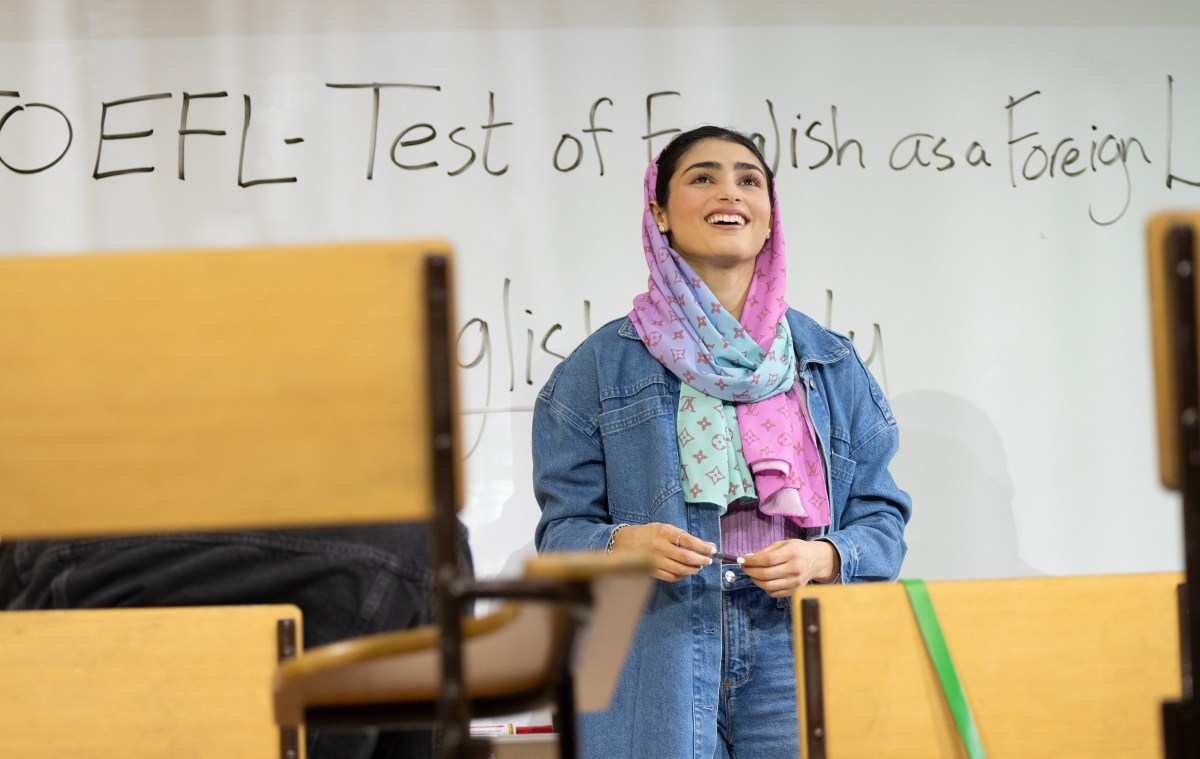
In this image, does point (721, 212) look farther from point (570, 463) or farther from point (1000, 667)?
point (1000, 667)

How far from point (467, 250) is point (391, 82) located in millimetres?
419

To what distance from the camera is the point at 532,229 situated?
2.80m

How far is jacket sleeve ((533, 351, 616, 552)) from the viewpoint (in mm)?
2193

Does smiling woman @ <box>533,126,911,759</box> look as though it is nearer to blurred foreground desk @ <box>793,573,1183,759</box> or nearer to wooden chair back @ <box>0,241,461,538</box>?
blurred foreground desk @ <box>793,573,1183,759</box>

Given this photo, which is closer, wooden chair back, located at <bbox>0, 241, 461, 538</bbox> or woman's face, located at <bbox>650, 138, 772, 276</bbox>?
wooden chair back, located at <bbox>0, 241, 461, 538</bbox>

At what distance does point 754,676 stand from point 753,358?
566 millimetres

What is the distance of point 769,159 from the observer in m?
2.88

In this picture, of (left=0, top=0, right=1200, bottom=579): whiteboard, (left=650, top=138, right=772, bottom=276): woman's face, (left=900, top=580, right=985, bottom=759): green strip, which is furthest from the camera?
(left=0, top=0, right=1200, bottom=579): whiteboard

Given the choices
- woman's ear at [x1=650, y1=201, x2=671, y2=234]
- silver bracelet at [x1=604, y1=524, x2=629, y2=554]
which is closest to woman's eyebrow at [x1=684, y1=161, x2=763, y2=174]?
woman's ear at [x1=650, y1=201, x2=671, y2=234]

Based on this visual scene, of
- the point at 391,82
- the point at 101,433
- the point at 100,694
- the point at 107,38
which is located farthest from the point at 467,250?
the point at 101,433

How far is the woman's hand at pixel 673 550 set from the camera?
1.97 m

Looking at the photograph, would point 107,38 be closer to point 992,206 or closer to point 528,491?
point 528,491

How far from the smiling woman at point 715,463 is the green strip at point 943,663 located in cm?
36

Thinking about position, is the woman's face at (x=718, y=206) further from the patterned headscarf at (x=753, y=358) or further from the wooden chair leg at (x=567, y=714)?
the wooden chair leg at (x=567, y=714)
